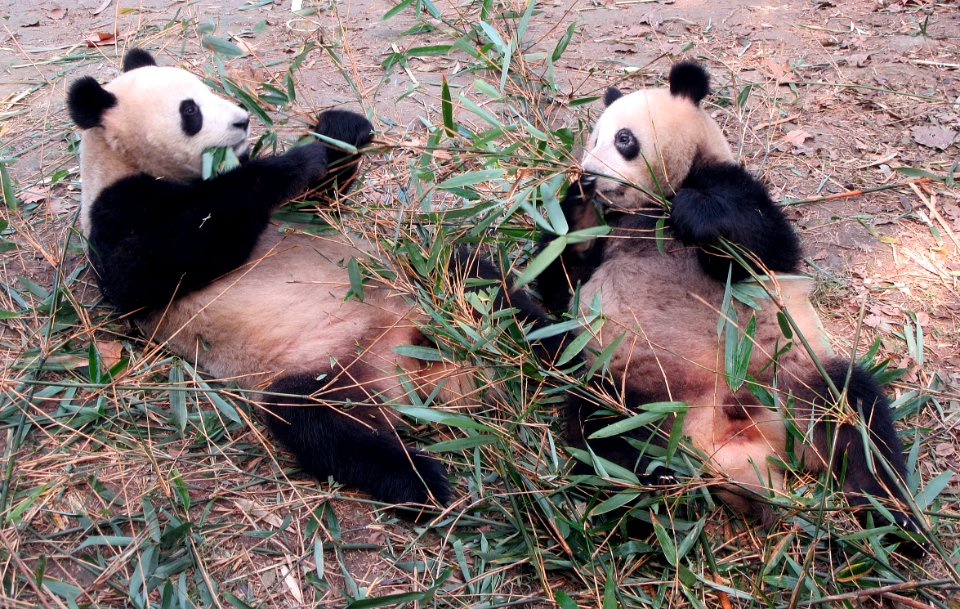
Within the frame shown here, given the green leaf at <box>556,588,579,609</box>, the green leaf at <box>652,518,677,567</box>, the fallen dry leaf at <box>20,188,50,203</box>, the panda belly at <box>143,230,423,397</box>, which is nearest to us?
the green leaf at <box>556,588,579,609</box>

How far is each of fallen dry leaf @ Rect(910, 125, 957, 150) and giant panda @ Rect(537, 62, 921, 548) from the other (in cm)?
194

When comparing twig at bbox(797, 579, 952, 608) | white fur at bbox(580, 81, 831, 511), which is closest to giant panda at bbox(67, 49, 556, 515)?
white fur at bbox(580, 81, 831, 511)

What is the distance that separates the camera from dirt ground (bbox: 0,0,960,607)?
3.07 meters

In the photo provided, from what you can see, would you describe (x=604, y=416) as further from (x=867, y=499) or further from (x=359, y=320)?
(x=359, y=320)

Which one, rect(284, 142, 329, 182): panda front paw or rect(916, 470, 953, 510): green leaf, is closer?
rect(916, 470, 953, 510): green leaf

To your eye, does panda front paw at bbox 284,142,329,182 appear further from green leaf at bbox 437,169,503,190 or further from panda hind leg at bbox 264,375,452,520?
panda hind leg at bbox 264,375,452,520

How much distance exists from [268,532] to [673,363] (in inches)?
70.1

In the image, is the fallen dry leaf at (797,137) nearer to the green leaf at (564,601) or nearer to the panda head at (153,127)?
Result: the panda head at (153,127)

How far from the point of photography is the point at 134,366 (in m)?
3.47

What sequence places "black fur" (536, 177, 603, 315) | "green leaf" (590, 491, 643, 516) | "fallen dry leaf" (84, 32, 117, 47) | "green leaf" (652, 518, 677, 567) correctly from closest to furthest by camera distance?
"green leaf" (652, 518, 677, 567)
"green leaf" (590, 491, 643, 516)
"black fur" (536, 177, 603, 315)
"fallen dry leaf" (84, 32, 117, 47)

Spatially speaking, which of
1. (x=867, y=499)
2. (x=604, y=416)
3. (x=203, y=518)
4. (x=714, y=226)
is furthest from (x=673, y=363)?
(x=203, y=518)

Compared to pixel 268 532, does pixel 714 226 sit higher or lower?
higher

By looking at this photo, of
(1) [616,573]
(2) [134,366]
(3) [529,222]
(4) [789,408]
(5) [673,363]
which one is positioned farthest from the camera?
(3) [529,222]

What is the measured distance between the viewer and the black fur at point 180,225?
3.39 meters
